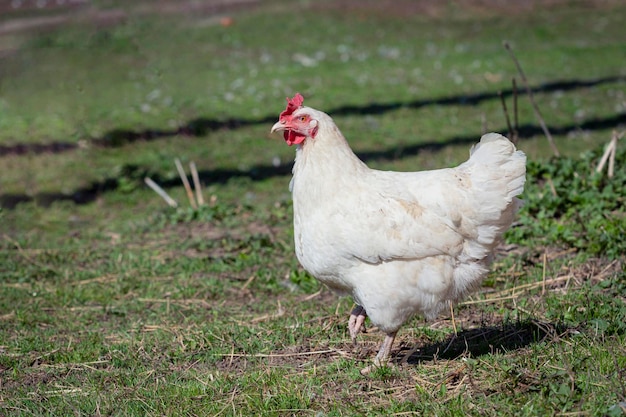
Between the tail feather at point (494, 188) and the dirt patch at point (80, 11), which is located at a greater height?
the tail feather at point (494, 188)

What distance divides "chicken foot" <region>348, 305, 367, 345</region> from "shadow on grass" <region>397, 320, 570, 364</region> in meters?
0.30

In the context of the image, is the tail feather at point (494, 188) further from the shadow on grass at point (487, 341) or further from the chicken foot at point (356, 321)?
the chicken foot at point (356, 321)

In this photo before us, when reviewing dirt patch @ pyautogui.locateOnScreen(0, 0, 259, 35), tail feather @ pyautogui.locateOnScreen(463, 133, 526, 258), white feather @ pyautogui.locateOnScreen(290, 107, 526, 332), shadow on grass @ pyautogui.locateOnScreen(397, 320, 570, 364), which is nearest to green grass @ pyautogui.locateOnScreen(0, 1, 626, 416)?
shadow on grass @ pyautogui.locateOnScreen(397, 320, 570, 364)

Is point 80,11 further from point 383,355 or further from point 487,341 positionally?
point 487,341

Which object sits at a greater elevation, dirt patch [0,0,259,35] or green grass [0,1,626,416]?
green grass [0,1,626,416]

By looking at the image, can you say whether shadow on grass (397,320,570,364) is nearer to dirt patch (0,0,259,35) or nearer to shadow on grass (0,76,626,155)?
shadow on grass (0,76,626,155)

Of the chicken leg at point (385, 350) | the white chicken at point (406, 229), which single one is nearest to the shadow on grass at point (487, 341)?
the chicken leg at point (385, 350)

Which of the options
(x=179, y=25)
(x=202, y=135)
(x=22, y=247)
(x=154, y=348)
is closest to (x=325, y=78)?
(x=202, y=135)

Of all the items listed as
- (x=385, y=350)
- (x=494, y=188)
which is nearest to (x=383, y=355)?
(x=385, y=350)

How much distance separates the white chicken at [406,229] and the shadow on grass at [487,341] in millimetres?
289

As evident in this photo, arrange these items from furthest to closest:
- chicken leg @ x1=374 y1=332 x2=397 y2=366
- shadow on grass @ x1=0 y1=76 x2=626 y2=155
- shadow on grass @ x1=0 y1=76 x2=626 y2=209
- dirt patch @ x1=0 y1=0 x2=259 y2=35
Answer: dirt patch @ x1=0 y1=0 x2=259 y2=35
shadow on grass @ x1=0 y1=76 x2=626 y2=155
shadow on grass @ x1=0 y1=76 x2=626 y2=209
chicken leg @ x1=374 y1=332 x2=397 y2=366

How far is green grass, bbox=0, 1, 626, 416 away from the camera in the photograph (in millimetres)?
4047

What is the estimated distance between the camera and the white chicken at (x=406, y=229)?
416 centimetres

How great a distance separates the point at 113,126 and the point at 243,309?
6.22m
